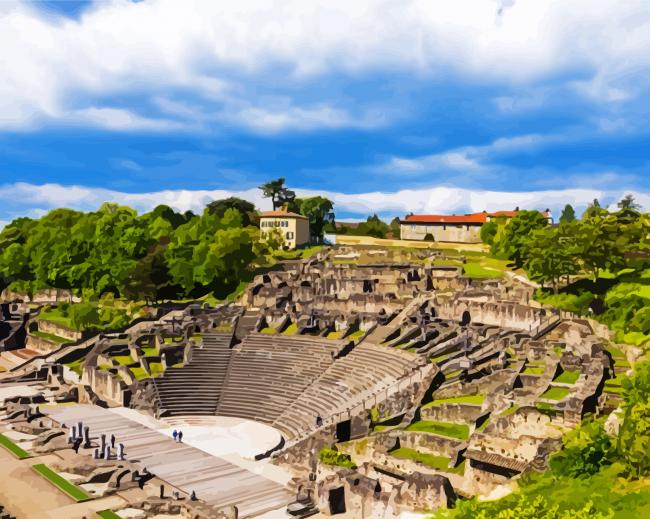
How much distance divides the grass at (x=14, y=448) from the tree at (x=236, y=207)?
74501 millimetres

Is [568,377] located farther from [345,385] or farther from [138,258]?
[138,258]

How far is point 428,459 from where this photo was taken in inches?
1164

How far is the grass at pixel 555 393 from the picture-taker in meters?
31.0

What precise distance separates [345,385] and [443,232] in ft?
223

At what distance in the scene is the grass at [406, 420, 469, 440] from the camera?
31.3 m

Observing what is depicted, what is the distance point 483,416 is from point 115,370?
33659mm

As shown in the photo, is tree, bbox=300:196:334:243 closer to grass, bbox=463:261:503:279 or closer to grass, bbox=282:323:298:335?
grass, bbox=463:261:503:279

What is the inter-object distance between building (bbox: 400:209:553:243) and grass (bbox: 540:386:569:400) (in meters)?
70.8

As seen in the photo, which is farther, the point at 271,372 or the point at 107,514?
the point at 271,372

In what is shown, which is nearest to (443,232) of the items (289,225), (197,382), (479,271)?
(289,225)

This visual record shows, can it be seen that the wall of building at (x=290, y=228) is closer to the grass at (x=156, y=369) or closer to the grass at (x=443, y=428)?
the grass at (x=156, y=369)

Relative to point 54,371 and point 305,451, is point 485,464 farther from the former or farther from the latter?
point 54,371

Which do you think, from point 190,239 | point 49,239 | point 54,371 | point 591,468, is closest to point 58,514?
point 591,468

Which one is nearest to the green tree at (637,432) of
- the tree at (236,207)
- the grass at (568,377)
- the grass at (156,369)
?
the grass at (568,377)
